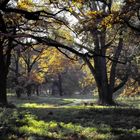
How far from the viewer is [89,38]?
1264 inches

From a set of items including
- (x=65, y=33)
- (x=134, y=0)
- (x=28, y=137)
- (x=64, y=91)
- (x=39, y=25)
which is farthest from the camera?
(x=64, y=91)

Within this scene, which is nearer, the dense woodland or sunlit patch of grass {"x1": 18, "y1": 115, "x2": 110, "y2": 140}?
sunlit patch of grass {"x1": 18, "y1": 115, "x2": 110, "y2": 140}

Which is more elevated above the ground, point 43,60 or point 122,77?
point 43,60

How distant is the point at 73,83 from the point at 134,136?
95427 mm

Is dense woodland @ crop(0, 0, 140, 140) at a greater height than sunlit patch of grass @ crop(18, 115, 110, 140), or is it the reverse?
dense woodland @ crop(0, 0, 140, 140)

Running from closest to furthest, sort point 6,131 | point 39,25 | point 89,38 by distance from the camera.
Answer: point 6,131 < point 39,25 < point 89,38

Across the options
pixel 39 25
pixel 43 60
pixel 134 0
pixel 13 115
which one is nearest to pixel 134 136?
pixel 13 115

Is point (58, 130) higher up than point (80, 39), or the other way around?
point (80, 39)

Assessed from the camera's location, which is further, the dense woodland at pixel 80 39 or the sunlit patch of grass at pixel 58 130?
the dense woodland at pixel 80 39

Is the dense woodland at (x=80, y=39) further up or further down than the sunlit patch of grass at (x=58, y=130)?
further up

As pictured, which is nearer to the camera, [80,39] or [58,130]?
[58,130]

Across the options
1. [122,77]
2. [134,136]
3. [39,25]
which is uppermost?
[39,25]

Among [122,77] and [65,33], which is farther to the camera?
[122,77]

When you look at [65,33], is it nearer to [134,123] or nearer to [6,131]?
[134,123]
